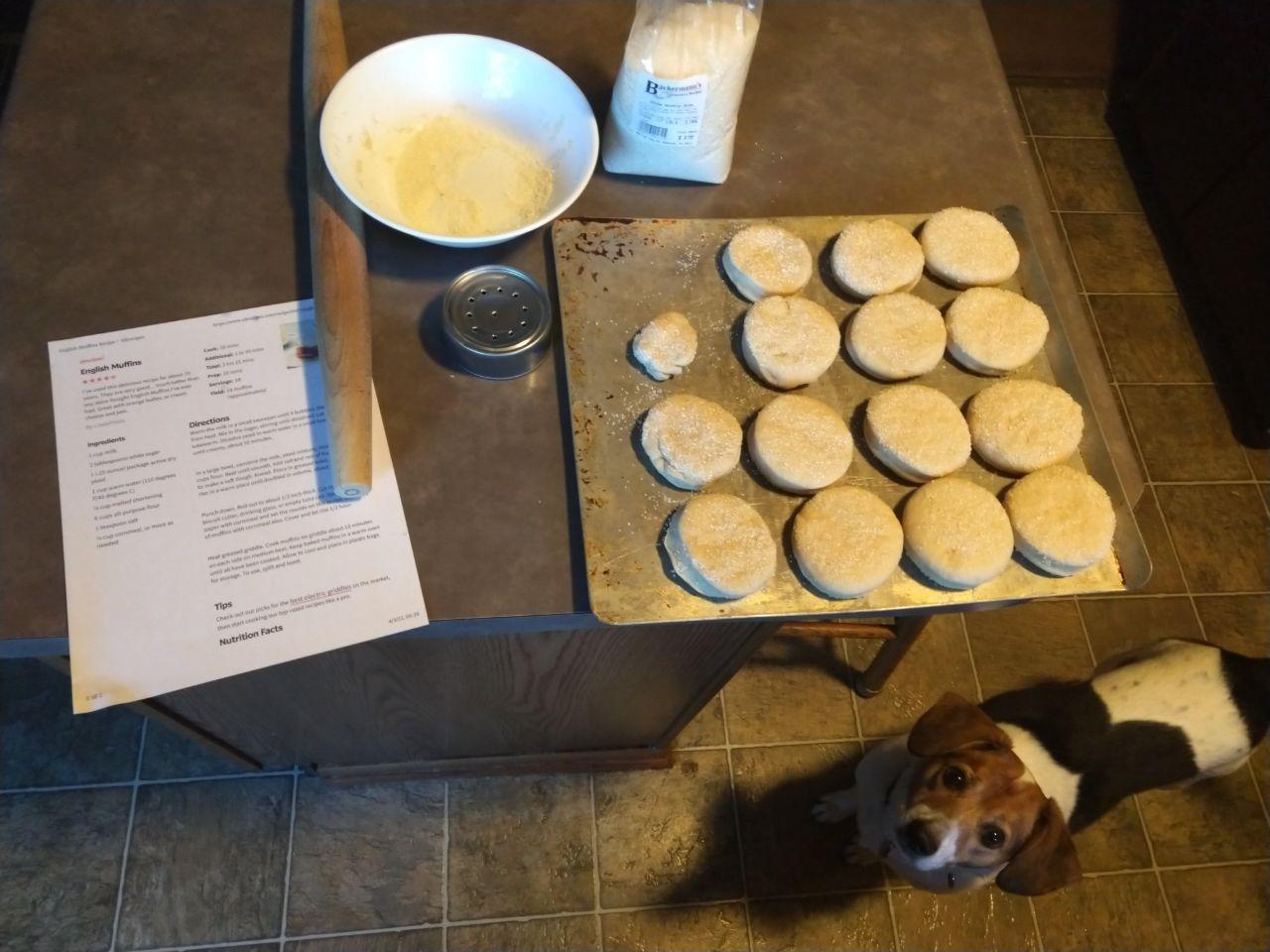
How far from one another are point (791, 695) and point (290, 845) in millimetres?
973

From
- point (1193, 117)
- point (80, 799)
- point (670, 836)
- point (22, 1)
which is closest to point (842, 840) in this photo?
point (670, 836)

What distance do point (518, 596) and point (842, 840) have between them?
1078 mm

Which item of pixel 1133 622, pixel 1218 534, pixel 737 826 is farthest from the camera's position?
pixel 1218 534

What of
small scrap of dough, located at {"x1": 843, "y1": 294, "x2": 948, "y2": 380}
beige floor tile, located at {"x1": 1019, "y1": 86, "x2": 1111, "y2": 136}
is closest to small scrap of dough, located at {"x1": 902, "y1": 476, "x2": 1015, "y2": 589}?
small scrap of dough, located at {"x1": 843, "y1": 294, "x2": 948, "y2": 380}

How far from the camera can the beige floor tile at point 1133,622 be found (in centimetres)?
173

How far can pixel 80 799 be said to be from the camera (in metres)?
1.45

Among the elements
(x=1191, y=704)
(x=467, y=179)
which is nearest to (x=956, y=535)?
(x=467, y=179)

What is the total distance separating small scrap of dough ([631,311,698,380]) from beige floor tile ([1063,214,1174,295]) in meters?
1.70

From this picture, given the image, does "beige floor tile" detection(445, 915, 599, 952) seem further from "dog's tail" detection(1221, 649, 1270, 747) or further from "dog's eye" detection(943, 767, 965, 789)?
"dog's tail" detection(1221, 649, 1270, 747)

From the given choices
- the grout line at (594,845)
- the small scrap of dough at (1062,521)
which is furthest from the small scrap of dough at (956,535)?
the grout line at (594,845)

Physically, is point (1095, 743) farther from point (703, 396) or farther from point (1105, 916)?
point (703, 396)

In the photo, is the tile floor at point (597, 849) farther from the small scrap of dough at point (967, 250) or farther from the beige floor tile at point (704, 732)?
the small scrap of dough at point (967, 250)

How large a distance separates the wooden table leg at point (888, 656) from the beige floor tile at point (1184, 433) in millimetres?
849

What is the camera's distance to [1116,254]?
2.13 meters
